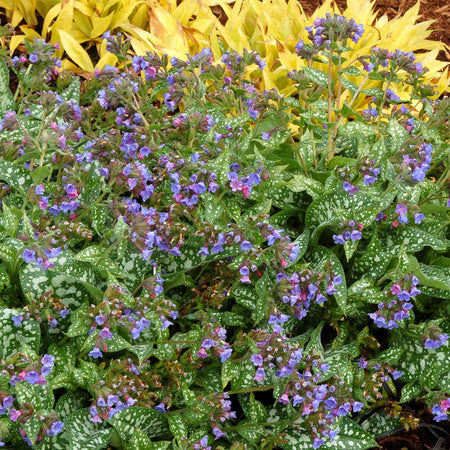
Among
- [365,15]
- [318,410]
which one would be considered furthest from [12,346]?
[365,15]

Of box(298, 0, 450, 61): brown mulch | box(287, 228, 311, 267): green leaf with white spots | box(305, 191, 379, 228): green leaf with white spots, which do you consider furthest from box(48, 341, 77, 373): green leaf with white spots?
box(298, 0, 450, 61): brown mulch

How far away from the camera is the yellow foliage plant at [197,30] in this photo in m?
3.55

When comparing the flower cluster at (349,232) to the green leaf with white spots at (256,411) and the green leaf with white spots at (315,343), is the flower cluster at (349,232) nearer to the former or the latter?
the green leaf with white spots at (315,343)

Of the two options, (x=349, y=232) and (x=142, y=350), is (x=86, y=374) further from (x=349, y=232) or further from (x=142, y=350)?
(x=349, y=232)

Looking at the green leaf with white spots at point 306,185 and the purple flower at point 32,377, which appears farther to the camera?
the green leaf with white spots at point 306,185

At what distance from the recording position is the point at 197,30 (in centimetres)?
369

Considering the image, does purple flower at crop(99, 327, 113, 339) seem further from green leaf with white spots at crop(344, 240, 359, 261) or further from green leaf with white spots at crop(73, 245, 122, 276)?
green leaf with white spots at crop(344, 240, 359, 261)

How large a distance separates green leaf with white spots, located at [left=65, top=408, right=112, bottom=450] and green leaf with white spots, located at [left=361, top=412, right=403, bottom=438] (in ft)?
2.83

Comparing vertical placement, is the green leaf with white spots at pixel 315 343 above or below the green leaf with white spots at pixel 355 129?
below

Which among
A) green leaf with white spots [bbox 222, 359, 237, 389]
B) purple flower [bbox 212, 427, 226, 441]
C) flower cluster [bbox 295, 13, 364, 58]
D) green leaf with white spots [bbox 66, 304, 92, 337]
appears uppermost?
flower cluster [bbox 295, 13, 364, 58]

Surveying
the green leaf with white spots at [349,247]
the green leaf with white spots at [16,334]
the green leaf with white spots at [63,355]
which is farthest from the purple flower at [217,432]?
the green leaf with white spots at [349,247]

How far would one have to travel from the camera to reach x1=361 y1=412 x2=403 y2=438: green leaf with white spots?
2.28 metres

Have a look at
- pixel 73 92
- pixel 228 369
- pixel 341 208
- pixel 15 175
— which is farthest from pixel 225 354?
pixel 73 92

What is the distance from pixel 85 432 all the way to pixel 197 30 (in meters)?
2.39
